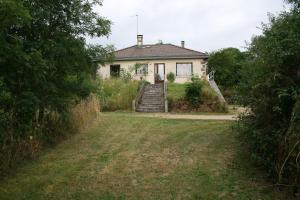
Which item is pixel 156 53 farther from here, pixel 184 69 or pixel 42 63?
pixel 42 63

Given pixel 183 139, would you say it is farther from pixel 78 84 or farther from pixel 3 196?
pixel 3 196

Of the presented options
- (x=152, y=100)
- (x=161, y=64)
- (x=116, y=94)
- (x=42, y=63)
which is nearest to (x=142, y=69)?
(x=161, y=64)

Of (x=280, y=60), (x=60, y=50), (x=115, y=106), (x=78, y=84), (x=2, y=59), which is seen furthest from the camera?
(x=115, y=106)

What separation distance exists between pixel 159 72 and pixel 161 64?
0.73m

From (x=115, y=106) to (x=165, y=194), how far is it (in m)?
15.1

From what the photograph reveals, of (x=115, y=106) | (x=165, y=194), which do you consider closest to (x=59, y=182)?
(x=165, y=194)

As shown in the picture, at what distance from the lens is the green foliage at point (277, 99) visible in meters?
7.64

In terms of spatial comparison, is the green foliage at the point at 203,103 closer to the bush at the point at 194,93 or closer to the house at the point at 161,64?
the bush at the point at 194,93

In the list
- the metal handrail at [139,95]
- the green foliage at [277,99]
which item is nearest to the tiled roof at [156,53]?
the metal handrail at [139,95]

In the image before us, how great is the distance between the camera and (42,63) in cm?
820

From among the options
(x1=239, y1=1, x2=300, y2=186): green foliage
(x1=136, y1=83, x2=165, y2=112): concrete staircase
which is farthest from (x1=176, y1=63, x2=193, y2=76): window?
(x1=239, y1=1, x2=300, y2=186): green foliage

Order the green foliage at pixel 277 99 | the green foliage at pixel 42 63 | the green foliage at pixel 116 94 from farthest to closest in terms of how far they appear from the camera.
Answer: the green foliage at pixel 116 94, the green foliage at pixel 42 63, the green foliage at pixel 277 99

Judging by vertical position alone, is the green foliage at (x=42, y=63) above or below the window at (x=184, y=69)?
below

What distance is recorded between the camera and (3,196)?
798cm
